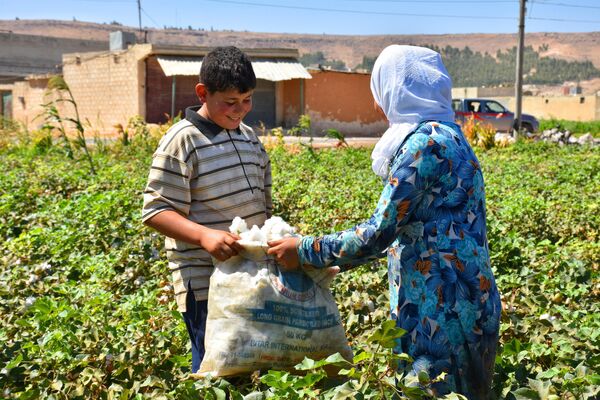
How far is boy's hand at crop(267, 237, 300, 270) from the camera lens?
243cm

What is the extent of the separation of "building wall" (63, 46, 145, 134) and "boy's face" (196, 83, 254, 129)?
2285 centimetres

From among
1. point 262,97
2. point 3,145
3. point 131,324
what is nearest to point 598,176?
point 131,324

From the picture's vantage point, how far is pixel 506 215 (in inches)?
253

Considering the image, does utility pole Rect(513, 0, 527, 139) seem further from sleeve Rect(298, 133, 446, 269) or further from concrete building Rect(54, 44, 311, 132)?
sleeve Rect(298, 133, 446, 269)

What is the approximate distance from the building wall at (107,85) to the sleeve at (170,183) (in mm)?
22893

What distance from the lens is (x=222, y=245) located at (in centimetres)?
248

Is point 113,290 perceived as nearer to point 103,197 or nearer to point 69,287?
point 69,287

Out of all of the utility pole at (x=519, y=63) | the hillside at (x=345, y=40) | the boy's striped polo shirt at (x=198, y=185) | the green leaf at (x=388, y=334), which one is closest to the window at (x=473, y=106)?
the utility pole at (x=519, y=63)

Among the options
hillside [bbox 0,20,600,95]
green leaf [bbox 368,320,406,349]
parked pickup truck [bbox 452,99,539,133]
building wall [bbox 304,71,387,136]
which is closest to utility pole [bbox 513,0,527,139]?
parked pickup truck [bbox 452,99,539,133]

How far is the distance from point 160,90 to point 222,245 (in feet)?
80.1

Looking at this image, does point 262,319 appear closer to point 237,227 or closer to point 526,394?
point 237,227

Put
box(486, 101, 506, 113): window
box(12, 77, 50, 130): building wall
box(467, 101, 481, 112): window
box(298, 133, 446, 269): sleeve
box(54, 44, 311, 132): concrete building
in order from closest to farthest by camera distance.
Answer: box(298, 133, 446, 269): sleeve
box(54, 44, 311, 132): concrete building
box(467, 101, 481, 112): window
box(486, 101, 506, 113): window
box(12, 77, 50, 130): building wall

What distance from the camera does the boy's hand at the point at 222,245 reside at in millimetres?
2471

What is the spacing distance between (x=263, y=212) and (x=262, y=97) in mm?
24520
